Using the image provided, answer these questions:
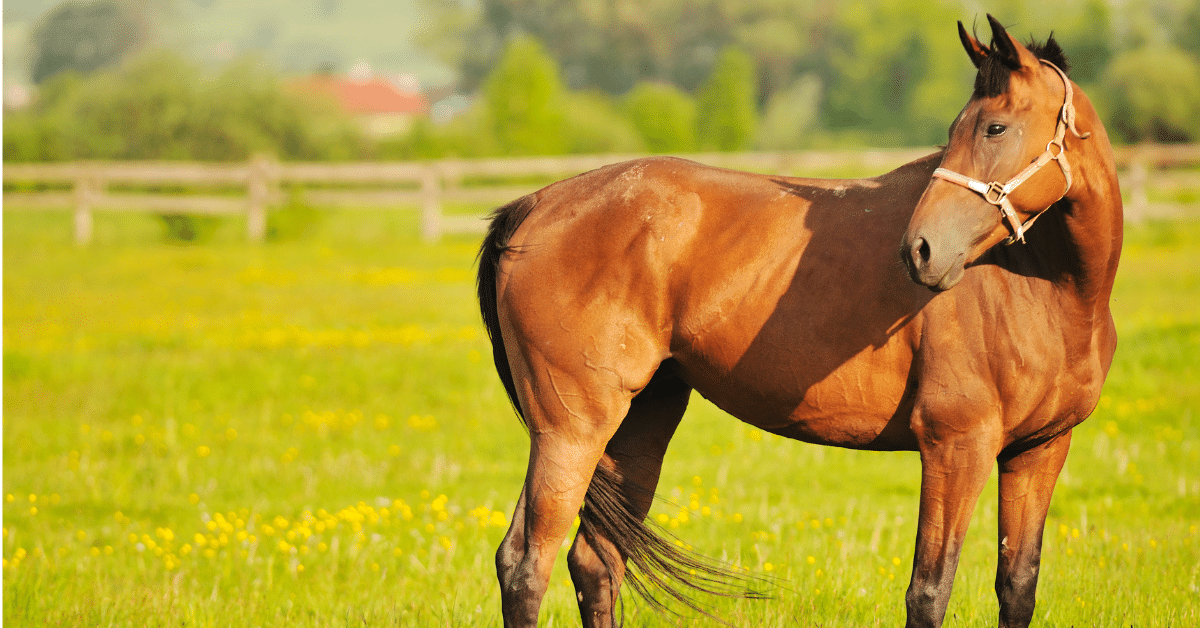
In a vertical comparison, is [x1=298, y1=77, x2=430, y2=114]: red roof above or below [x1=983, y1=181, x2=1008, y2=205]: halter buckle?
above

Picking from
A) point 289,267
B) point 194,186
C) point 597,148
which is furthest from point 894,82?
point 289,267

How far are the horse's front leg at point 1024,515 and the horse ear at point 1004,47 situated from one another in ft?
4.31

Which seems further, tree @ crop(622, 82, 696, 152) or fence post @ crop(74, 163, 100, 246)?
tree @ crop(622, 82, 696, 152)

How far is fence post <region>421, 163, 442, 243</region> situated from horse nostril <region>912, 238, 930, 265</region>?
20.5 m

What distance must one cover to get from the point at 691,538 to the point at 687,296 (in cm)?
235

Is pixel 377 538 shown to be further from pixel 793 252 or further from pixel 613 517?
pixel 793 252

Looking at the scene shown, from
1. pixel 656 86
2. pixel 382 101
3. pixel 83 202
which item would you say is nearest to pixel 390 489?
pixel 83 202

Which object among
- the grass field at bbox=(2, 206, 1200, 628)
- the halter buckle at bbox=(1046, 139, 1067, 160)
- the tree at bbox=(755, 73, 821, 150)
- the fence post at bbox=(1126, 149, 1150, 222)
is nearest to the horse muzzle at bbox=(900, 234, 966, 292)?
the halter buckle at bbox=(1046, 139, 1067, 160)

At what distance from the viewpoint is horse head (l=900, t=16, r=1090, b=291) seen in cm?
279

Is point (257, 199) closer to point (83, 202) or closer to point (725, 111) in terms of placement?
point (83, 202)

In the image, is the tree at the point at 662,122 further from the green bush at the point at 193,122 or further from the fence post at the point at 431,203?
the fence post at the point at 431,203

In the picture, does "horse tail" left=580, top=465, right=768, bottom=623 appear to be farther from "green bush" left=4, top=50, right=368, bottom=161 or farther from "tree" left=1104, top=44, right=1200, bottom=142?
"tree" left=1104, top=44, right=1200, bottom=142

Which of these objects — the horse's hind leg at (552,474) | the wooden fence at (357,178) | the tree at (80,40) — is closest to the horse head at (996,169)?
the horse's hind leg at (552,474)

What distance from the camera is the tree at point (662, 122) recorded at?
50875 millimetres
